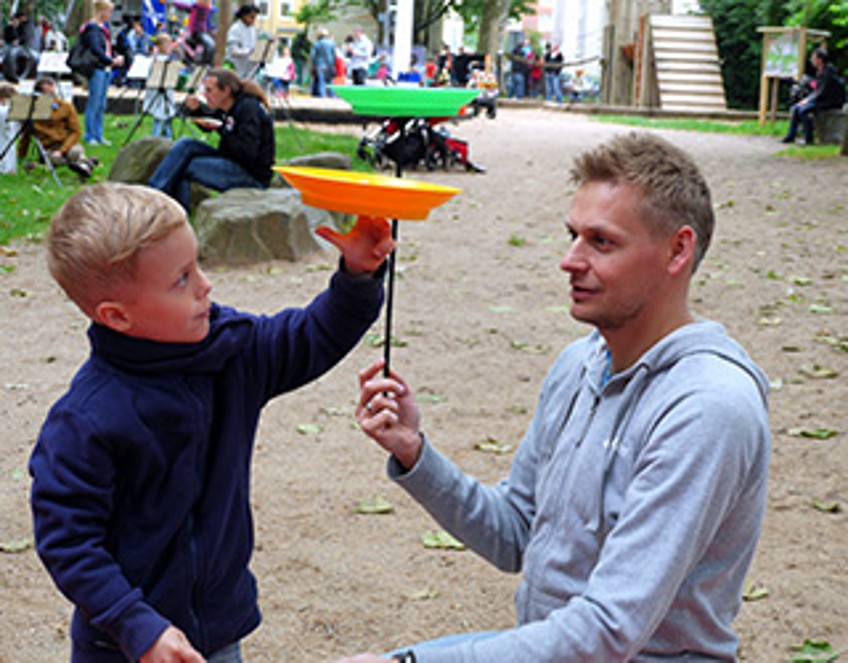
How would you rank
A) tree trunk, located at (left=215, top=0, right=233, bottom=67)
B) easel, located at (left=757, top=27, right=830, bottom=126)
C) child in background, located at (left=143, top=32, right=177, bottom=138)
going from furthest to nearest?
1. tree trunk, located at (left=215, top=0, right=233, bottom=67)
2. easel, located at (left=757, top=27, right=830, bottom=126)
3. child in background, located at (left=143, top=32, right=177, bottom=138)

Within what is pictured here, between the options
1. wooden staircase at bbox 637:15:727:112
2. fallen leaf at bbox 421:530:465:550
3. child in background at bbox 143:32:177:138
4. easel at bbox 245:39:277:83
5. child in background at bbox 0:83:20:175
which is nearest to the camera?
fallen leaf at bbox 421:530:465:550

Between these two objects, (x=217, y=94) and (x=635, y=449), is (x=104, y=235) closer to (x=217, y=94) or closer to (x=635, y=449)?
(x=635, y=449)

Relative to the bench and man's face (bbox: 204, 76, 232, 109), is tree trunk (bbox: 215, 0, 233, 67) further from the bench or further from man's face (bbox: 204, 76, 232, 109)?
man's face (bbox: 204, 76, 232, 109)

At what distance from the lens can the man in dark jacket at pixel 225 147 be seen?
9742 mm

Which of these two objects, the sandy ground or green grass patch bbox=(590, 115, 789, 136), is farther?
green grass patch bbox=(590, 115, 789, 136)

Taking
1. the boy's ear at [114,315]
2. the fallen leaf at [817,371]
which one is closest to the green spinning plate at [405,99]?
the boy's ear at [114,315]

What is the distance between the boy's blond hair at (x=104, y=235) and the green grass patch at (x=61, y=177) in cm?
624

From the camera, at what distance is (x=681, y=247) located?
6.34 feet

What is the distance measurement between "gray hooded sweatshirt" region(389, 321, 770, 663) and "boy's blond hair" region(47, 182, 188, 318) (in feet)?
2.07

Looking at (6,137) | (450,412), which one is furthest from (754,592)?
(6,137)

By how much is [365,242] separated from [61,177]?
1207 centimetres

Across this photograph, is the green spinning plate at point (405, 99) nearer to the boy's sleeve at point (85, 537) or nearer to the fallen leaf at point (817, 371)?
the boy's sleeve at point (85, 537)

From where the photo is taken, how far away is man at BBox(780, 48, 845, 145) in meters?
18.3

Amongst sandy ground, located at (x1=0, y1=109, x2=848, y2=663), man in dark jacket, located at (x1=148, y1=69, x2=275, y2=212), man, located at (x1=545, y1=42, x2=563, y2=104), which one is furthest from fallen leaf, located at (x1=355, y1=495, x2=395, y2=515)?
man, located at (x1=545, y1=42, x2=563, y2=104)
